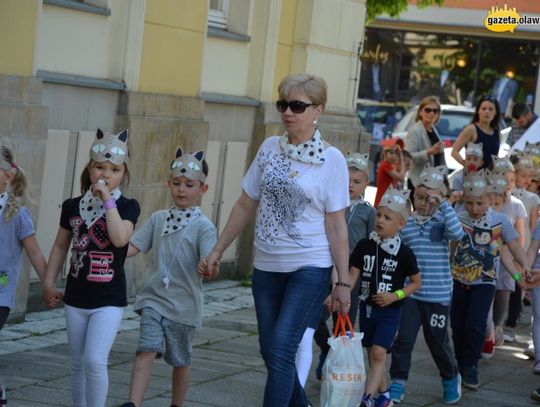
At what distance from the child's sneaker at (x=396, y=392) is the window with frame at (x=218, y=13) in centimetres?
589

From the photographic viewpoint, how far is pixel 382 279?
826cm

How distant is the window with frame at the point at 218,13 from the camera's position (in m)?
13.6

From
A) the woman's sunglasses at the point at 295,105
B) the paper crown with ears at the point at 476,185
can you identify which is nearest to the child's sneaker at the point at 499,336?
the paper crown with ears at the point at 476,185

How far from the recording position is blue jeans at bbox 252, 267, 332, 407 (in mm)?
6641

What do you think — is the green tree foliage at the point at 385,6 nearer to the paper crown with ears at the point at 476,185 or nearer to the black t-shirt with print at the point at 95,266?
the paper crown with ears at the point at 476,185

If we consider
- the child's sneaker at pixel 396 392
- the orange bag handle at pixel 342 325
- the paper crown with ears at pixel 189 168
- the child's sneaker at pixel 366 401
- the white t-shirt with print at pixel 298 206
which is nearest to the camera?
the white t-shirt with print at pixel 298 206

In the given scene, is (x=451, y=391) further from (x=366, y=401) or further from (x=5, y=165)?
(x=5, y=165)

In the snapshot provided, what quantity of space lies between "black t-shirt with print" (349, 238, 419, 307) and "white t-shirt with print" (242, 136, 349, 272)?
1.46 meters

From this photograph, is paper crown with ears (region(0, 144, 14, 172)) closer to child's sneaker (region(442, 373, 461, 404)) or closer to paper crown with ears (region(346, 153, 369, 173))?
paper crown with ears (region(346, 153, 369, 173))

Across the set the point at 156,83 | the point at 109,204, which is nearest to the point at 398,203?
the point at 109,204

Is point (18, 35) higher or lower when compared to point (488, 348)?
higher

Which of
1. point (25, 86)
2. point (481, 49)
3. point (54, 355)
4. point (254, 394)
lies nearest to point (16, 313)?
point (54, 355)

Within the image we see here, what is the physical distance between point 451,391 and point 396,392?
50cm

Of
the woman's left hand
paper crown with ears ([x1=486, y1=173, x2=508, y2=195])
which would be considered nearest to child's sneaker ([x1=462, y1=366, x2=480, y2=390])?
paper crown with ears ([x1=486, y1=173, x2=508, y2=195])
